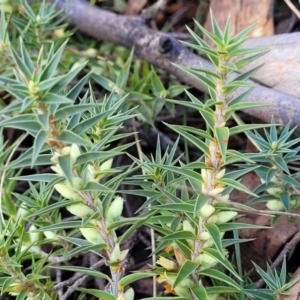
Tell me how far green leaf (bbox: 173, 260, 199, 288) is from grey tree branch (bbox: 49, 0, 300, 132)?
61cm

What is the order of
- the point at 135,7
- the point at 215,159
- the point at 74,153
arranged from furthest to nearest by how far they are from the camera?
1. the point at 135,7
2. the point at 215,159
3. the point at 74,153

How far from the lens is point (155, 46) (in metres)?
1.86

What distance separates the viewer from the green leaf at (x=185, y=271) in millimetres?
1041

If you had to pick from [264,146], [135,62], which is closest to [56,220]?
[264,146]

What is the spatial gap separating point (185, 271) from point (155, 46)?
103 cm

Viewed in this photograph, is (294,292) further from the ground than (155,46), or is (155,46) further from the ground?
(155,46)

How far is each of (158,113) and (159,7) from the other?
0.45m

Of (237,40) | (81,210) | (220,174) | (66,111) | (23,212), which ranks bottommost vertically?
(23,212)

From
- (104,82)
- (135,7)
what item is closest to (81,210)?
(104,82)

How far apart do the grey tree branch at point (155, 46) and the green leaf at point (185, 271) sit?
0.61 m

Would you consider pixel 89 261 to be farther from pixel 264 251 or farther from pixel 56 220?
pixel 264 251

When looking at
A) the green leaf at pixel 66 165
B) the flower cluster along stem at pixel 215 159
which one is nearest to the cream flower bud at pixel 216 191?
the flower cluster along stem at pixel 215 159

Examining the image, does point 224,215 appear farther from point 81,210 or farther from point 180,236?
point 81,210

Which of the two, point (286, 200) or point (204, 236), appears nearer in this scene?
point (204, 236)
